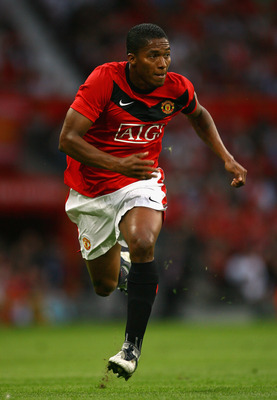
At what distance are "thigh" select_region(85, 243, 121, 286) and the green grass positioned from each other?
82 cm

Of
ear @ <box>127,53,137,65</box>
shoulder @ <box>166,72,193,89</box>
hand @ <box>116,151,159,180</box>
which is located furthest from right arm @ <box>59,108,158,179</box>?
shoulder @ <box>166,72,193,89</box>

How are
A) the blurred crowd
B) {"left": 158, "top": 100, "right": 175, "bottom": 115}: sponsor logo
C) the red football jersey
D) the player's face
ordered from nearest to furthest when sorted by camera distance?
the player's face
the red football jersey
{"left": 158, "top": 100, "right": 175, "bottom": 115}: sponsor logo
the blurred crowd

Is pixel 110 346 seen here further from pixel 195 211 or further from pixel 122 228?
pixel 195 211

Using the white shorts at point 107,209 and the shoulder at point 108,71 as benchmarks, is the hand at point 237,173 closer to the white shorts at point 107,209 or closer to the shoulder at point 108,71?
the white shorts at point 107,209

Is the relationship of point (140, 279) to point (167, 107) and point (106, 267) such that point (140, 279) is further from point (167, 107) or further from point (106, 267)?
point (167, 107)

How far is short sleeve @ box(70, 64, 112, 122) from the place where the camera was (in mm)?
5152

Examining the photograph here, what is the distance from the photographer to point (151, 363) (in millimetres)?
7883

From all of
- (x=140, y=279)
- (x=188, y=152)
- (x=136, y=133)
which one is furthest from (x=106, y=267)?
(x=188, y=152)

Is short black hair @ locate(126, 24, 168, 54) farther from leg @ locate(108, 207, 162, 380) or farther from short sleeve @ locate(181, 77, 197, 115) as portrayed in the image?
leg @ locate(108, 207, 162, 380)

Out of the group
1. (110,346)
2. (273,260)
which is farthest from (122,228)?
(273,260)

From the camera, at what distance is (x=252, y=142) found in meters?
19.0

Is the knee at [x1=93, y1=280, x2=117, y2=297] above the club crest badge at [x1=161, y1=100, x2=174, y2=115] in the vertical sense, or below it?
below

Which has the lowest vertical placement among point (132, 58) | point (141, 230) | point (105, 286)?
point (105, 286)

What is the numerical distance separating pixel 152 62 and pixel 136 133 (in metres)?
0.58
